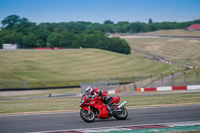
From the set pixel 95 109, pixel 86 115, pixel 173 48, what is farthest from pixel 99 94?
pixel 173 48

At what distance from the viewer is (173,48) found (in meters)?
103

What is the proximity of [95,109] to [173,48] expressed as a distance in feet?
A: 302

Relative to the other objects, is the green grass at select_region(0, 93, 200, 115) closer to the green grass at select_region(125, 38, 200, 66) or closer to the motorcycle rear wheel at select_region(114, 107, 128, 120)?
the motorcycle rear wheel at select_region(114, 107, 128, 120)

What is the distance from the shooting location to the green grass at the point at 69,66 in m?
77.7

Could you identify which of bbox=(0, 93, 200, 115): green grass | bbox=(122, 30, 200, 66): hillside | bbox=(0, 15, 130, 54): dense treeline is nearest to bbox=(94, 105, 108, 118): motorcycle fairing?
bbox=(0, 93, 200, 115): green grass

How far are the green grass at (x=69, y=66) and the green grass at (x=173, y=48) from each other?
15.2ft

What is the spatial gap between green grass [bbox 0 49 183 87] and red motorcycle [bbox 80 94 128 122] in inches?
2109

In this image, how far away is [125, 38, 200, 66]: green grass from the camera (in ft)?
285

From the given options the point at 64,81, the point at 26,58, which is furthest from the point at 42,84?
the point at 26,58

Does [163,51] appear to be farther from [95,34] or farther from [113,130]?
[113,130]

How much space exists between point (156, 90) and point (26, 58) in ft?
205

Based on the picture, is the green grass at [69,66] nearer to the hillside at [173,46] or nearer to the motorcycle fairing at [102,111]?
the hillside at [173,46]

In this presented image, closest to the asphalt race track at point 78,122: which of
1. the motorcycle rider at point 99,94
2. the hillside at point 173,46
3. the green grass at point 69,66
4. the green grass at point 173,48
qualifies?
the motorcycle rider at point 99,94

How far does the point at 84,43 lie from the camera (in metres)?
126
